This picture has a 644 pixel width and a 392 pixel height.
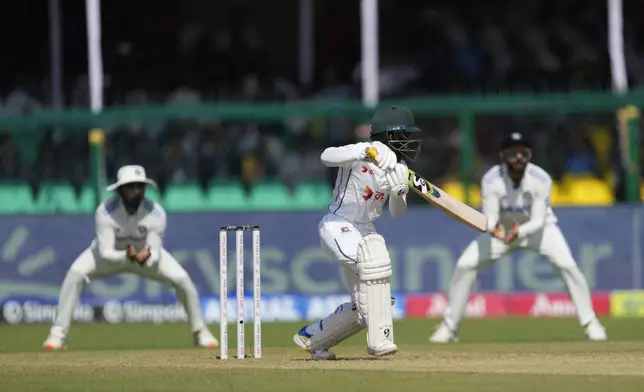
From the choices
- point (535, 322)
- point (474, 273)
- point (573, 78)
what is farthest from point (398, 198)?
point (573, 78)

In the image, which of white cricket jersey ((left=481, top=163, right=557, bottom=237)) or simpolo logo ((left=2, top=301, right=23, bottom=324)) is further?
simpolo logo ((left=2, top=301, right=23, bottom=324))

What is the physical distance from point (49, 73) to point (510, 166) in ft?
23.2

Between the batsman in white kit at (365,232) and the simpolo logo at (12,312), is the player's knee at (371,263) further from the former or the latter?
the simpolo logo at (12,312)

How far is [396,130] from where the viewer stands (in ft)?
28.7

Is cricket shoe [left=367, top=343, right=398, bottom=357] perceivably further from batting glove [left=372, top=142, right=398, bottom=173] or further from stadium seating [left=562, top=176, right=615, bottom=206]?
stadium seating [left=562, top=176, right=615, bottom=206]

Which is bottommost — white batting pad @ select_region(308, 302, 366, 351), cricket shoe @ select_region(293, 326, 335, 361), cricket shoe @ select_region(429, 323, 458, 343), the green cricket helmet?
cricket shoe @ select_region(429, 323, 458, 343)

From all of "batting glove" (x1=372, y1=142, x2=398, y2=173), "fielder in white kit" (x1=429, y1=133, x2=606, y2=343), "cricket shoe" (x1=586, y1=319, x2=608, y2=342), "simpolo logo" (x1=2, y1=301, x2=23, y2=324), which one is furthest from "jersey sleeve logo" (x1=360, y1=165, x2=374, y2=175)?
"simpolo logo" (x1=2, y1=301, x2=23, y2=324)

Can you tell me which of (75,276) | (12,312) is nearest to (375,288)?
(75,276)

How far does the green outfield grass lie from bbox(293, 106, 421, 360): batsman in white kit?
0.19m

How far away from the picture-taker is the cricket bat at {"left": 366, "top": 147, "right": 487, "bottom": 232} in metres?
8.53

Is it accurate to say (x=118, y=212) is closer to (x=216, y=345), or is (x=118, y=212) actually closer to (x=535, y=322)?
(x=216, y=345)

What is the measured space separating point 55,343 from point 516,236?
356 cm

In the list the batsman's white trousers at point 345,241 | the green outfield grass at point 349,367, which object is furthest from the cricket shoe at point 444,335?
the batsman's white trousers at point 345,241

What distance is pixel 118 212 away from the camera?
1169 cm
